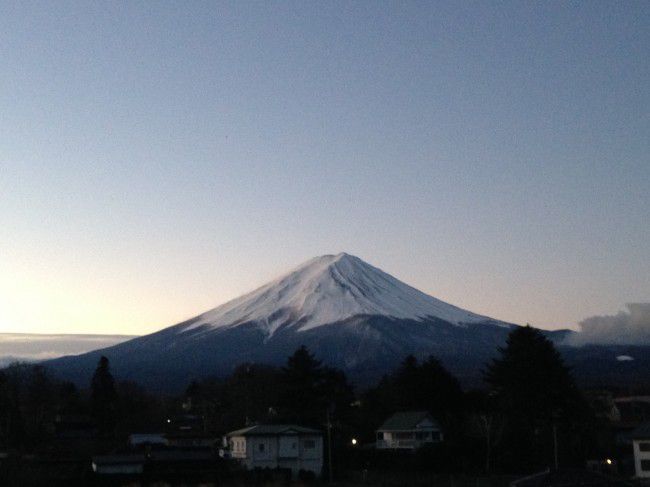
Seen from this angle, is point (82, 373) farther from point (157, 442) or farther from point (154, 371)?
point (157, 442)

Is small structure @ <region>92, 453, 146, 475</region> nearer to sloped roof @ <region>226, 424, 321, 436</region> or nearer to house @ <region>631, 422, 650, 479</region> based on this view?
sloped roof @ <region>226, 424, 321, 436</region>

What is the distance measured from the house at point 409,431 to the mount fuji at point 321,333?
74750 millimetres

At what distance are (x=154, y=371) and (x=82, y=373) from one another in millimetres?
19075

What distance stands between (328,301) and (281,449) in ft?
412

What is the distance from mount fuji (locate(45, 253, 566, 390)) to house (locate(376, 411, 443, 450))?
245 feet

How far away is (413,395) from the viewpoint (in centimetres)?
5250

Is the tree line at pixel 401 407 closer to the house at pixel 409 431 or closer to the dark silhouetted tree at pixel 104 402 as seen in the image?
the dark silhouetted tree at pixel 104 402

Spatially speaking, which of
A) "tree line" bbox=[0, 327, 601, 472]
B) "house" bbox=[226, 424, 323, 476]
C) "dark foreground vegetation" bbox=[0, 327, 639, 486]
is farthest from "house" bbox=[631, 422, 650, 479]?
"house" bbox=[226, 424, 323, 476]

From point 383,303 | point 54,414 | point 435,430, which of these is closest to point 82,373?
point 383,303

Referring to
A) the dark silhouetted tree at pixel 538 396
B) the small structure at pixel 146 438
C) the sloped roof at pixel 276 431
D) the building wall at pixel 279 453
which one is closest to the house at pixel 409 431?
the dark silhouetted tree at pixel 538 396

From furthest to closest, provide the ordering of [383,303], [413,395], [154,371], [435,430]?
[383,303] → [154,371] → [413,395] → [435,430]

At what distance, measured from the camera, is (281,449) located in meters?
42.5

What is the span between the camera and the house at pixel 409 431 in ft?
154

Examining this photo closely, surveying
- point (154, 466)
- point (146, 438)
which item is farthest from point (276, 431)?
point (146, 438)
